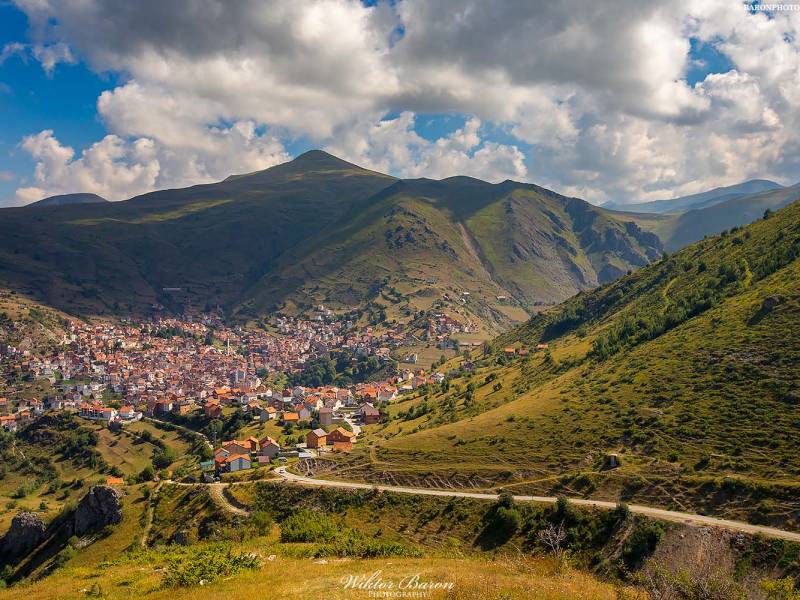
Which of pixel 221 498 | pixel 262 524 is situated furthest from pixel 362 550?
pixel 221 498

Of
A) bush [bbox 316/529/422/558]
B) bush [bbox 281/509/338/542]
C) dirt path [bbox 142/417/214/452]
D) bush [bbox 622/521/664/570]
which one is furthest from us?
dirt path [bbox 142/417/214/452]

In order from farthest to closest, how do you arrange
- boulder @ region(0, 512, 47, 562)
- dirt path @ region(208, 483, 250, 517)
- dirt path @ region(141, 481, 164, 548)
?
boulder @ region(0, 512, 47, 562) → dirt path @ region(141, 481, 164, 548) → dirt path @ region(208, 483, 250, 517)

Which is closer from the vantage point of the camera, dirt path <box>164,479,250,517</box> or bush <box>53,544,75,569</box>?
dirt path <box>164,479,250,517</box>

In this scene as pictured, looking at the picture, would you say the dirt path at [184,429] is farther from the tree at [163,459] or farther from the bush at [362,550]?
the bush at [362,550]

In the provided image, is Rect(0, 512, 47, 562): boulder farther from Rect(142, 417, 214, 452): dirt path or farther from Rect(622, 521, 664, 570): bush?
Rect(622, 521, 664, 570): bush

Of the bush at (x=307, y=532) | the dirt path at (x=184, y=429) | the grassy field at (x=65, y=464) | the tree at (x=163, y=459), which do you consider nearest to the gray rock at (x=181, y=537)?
the bush at (x=307, y=532)

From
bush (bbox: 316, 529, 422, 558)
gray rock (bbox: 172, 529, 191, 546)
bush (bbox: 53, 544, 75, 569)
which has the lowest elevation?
bush (bbox: 53, 544, 75, 569)

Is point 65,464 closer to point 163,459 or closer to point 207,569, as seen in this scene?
point 163,459

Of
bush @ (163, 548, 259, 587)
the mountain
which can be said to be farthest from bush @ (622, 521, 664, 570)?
bush @ (163, 548, 259, 587)
